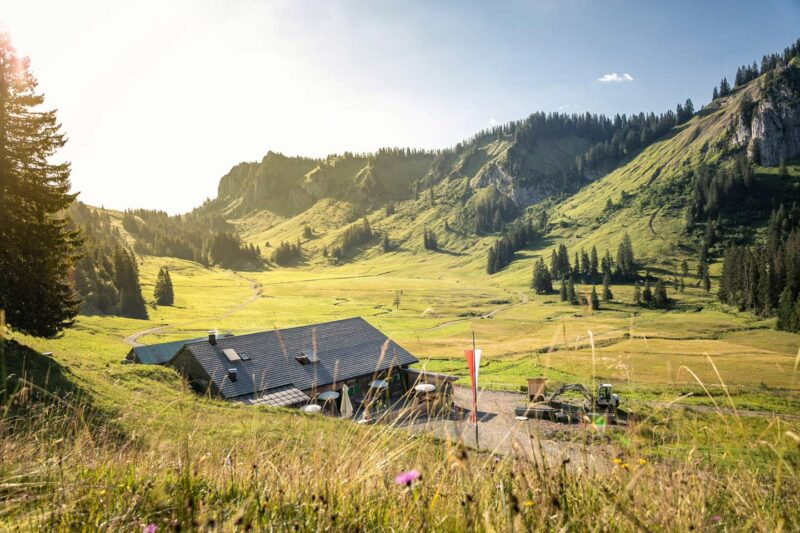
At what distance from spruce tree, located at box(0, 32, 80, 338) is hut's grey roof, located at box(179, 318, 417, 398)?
14.3m

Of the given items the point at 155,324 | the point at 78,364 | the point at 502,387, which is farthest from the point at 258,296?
the point at 78,364

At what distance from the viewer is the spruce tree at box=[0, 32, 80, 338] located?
23703 millimetres

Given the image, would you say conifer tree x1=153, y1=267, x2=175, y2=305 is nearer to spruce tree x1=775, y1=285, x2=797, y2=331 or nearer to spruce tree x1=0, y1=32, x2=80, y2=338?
spruce tree x1=0, y1=32, x2=80, y2=338

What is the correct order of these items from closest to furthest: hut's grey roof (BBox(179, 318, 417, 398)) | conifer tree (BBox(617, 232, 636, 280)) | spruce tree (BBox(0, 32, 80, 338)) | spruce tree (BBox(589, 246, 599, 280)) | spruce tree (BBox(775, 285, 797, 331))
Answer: spruce tree (BBox(0, 32, 80, 338))
hut's grey roof (BBox(179, 318, 417, 398))
spruce tree (BBox(775, 285, 797, 331))
conifer tree (BBox(617, 232, 636, 280))
spruce tree (BBox(589, 246, 599, 280))

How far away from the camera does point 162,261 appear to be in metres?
200

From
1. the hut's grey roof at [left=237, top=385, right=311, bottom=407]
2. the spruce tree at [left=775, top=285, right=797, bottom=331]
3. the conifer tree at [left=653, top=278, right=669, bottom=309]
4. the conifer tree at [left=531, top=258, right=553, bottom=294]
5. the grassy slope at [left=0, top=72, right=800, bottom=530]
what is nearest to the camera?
the grassy slope at [left=0, top=72, right=800, bottom=530]

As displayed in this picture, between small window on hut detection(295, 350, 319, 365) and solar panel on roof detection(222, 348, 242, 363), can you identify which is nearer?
solar panel on roof detection(222, 348, 242, 363)

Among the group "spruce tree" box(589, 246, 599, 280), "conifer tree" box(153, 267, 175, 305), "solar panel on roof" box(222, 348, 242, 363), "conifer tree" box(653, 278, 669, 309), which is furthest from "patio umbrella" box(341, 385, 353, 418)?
"spruce tree" box(589, 246, 599, 280)

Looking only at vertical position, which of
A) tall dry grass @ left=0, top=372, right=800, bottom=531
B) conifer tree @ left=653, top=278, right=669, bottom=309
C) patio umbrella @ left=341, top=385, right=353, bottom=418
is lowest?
conifer tree @ left=653, top=278, right=669, bottom=309

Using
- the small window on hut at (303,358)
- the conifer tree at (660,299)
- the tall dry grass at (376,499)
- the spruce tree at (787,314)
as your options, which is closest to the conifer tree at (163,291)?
the small window on hut at (303,358)

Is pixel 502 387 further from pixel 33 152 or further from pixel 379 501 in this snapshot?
pixel 379 501

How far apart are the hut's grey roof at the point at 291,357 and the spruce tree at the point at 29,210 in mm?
14257

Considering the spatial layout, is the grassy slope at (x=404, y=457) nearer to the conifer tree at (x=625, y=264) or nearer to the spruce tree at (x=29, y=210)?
the spruce tree at (x=29, y=210)

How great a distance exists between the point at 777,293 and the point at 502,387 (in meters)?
109
